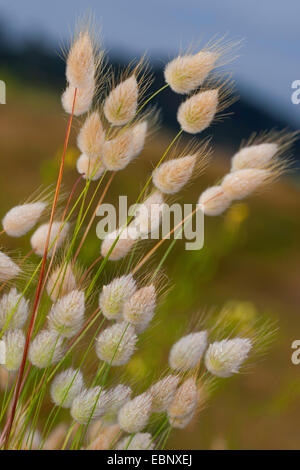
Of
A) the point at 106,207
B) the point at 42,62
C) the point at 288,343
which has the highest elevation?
the point at 42,62

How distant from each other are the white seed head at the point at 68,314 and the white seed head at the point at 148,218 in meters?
0.05

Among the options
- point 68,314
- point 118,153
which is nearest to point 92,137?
point 118,153

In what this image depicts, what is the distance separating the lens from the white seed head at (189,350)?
366 mm

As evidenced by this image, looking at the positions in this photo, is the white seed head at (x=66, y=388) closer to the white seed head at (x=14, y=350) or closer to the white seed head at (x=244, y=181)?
the white seed head at (x=14, y=350)

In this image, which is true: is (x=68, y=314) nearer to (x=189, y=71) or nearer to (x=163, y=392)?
(x=163, y=392)

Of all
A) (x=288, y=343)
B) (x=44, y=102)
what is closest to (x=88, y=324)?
(x=288, y=343)

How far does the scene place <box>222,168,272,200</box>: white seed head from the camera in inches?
14.3

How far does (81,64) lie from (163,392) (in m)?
0.23

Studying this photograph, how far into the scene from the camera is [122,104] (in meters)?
0.37

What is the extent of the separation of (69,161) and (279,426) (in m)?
1.19

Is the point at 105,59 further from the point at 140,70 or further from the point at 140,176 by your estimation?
the point at 140,176

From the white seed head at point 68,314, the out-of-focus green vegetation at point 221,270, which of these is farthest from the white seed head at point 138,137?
the white seed head at point 68,314

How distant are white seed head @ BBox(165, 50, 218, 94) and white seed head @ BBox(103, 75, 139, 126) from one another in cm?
3

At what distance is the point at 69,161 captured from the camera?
835 mm
